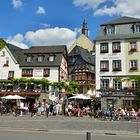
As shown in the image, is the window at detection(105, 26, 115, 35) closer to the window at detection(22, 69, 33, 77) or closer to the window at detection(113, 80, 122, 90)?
the window at detection(113, 80, 122, 90)

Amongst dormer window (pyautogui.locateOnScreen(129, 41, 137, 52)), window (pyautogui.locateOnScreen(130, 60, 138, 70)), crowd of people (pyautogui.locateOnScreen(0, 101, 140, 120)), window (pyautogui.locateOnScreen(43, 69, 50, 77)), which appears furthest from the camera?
window (pyautogui.locateOnScreen(43, 69, 50, 77))

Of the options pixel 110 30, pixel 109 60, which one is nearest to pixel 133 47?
pixel 109 60

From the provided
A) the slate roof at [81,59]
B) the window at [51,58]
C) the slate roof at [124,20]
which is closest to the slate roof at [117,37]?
the slate roof at [124,20]

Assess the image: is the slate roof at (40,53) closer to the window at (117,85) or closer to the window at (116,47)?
the window at (116,47)

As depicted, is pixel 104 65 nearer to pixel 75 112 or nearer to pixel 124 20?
pixel 124 20

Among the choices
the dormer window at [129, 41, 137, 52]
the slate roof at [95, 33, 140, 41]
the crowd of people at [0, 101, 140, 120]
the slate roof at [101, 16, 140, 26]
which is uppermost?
the slate roof at [101, 16, 140, 26]

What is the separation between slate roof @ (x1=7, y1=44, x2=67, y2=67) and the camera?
203 ft

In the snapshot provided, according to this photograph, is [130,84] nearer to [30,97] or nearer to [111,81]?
[111,81]

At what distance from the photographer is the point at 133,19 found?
52.7m

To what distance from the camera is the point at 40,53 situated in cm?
6406

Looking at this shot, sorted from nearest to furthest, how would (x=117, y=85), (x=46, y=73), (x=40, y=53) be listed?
(x=117, y=85) < (x=46, y=73) < (x=40, y=53)

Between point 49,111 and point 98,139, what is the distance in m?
21.0

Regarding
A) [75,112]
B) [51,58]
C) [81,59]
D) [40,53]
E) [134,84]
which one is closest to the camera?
[75,112]

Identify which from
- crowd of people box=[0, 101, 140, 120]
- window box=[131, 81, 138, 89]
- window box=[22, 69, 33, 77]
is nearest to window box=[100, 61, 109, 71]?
window box=[131, 81, 138, 89]
